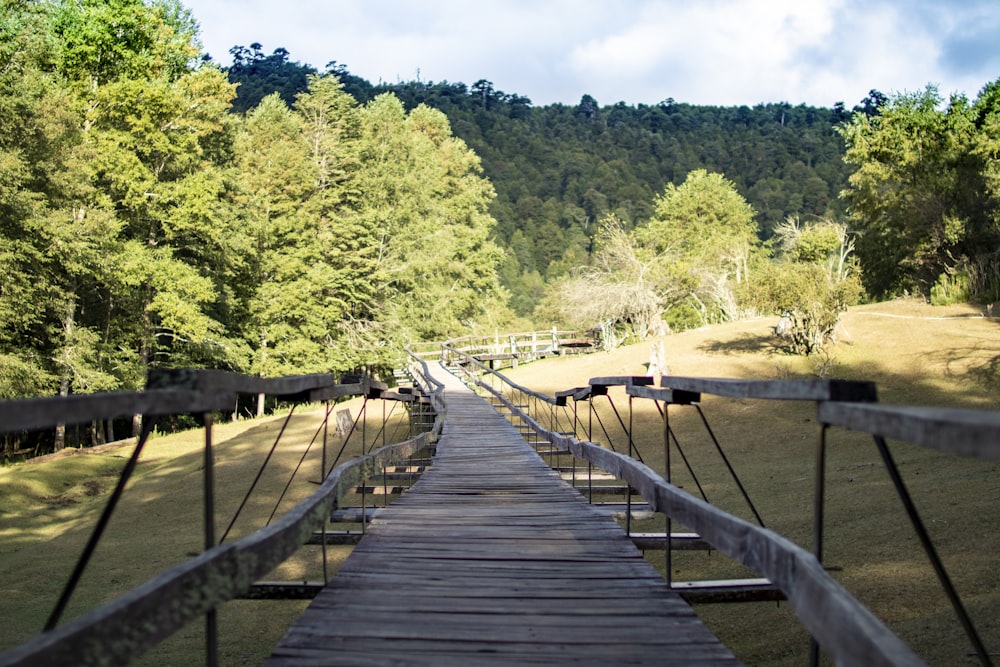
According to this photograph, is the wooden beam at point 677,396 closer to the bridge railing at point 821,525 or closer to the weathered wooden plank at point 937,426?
the bridge railing at point 821,525

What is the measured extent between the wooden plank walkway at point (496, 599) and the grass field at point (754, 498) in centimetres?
106

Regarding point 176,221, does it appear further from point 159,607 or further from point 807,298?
point 159,607

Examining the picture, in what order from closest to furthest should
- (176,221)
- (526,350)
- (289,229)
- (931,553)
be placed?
1. (931,553)
2. (176,221)
3. (289,229)
4. (526,350)

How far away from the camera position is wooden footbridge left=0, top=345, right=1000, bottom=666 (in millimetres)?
1979

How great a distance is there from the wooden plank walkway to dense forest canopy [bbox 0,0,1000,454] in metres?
18.7

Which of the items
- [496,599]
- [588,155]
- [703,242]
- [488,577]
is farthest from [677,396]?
[588,155]

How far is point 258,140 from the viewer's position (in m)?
42.4

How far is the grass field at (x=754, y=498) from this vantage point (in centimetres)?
591

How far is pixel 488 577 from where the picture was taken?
13.1ft

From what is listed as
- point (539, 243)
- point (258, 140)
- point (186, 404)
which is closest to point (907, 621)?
point (186, 404)

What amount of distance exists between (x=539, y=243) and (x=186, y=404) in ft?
351

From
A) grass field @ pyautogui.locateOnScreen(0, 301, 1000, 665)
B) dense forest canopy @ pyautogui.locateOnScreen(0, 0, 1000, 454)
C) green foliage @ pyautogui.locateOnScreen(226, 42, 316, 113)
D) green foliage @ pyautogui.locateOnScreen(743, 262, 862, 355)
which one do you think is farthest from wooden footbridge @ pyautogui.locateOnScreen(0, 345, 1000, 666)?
green foliage @ pyautogui.locateOnScreen(226, 42, 316, 113)

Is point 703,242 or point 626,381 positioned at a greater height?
point 703,242

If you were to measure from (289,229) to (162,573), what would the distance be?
3674 cm
